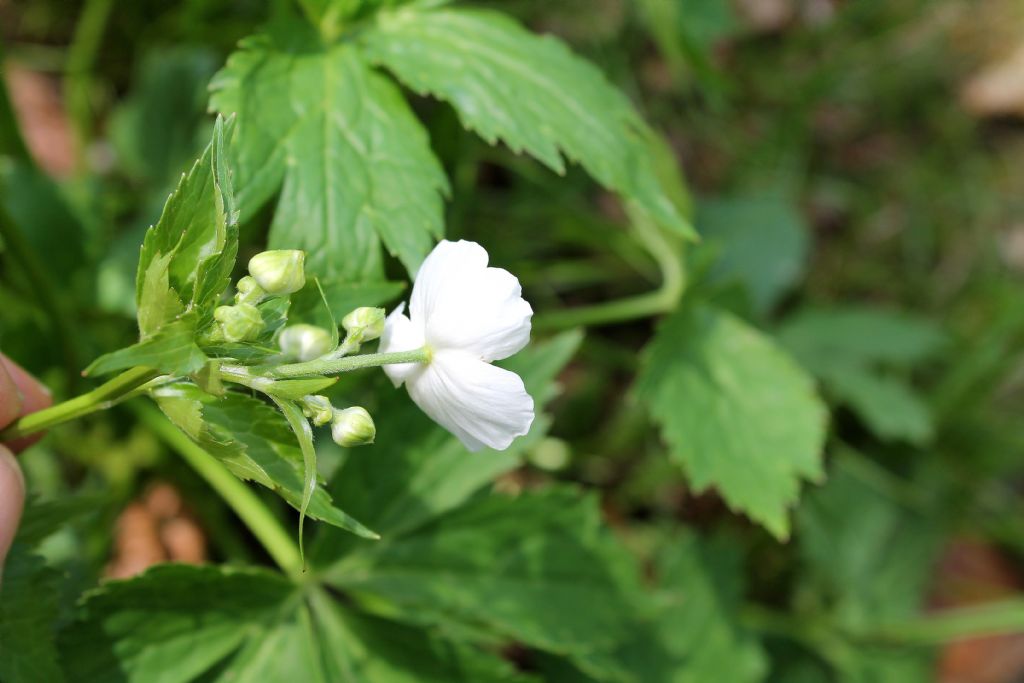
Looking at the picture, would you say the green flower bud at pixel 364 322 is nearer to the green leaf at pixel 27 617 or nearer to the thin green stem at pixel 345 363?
the thin green stem at pixel 345 363

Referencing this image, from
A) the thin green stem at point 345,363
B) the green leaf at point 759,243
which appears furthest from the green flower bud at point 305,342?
the green leaf at point 759,243

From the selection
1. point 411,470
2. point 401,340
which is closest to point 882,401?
point 411,470

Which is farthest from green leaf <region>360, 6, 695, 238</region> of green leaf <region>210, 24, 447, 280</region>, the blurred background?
the blurred background

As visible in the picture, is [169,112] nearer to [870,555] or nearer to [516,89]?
[516,89]

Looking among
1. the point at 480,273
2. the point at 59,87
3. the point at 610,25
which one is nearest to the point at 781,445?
the point at 480,273

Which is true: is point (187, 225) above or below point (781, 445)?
above

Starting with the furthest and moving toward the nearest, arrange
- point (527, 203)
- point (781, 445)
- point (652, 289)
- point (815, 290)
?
point (815, 290) < point (652, 289) < point (527, 203) < point (781, 445)

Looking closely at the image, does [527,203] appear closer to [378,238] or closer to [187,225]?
[378,238]
